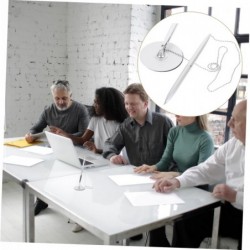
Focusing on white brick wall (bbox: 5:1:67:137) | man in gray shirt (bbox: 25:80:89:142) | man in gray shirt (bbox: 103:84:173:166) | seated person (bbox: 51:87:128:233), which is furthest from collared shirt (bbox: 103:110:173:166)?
white brick wall (bbox: 5:1:67:137)

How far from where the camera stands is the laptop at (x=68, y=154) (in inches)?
64.3

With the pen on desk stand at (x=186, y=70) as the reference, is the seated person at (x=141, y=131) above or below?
below

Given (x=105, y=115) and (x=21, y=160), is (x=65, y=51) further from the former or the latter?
(x=21, y=160)

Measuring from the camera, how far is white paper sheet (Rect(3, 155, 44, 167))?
1701mm

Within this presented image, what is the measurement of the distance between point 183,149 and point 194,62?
527mm

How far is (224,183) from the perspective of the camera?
4.49 ft

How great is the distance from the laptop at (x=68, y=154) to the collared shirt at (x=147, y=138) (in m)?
0.11

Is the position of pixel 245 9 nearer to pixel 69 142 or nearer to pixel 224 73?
pixel 224 73

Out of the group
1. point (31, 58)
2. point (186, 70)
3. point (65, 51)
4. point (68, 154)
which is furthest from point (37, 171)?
point (65, 51)

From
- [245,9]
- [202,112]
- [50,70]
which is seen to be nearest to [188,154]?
[202,112]

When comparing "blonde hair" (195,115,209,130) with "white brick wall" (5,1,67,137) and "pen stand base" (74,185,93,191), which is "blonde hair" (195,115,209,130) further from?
"white brick wall" (5,1,67,137)

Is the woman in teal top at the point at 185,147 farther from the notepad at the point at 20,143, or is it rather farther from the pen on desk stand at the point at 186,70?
the notepad at the point at 20,143

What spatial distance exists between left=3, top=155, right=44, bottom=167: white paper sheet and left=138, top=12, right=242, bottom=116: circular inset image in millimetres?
786

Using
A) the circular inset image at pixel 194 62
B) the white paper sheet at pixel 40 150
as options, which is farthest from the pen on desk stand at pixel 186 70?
the white paper sheet at pixel 40 150
